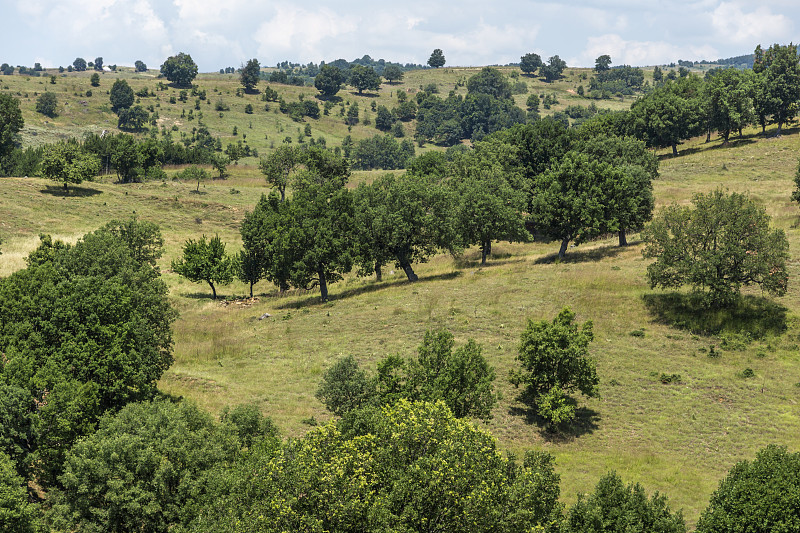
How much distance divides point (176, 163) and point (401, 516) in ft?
498

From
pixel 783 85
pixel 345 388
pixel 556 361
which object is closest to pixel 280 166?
pixel 345 388

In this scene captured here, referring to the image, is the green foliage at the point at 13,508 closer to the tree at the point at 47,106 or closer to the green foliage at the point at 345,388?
the green foliage at the point at 345,388

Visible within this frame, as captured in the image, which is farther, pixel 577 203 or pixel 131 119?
pixel 131 119

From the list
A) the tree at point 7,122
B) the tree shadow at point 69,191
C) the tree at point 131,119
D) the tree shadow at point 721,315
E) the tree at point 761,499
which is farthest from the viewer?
the tree at point 131,119

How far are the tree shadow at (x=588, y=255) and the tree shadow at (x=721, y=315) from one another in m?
16.6

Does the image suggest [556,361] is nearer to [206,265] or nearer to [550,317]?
[550,317]

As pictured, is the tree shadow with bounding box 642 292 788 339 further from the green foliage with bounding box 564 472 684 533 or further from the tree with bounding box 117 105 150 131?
the tree with bounding box 117 105 150 131

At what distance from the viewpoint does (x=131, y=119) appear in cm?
19650

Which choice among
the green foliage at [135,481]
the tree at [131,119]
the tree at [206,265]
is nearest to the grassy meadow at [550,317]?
the tree at [206,265]

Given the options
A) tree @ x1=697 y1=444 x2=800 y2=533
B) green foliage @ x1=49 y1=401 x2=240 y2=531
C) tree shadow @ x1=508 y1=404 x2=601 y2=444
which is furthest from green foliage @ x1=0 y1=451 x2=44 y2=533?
tree shadow @ x1=508 y1=404 x2=601 y2=444

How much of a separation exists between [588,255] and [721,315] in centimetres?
2421

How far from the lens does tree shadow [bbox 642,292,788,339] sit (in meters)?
54.2

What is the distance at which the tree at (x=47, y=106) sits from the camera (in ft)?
620

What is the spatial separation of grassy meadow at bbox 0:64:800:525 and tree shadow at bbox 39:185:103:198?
6909 mm
